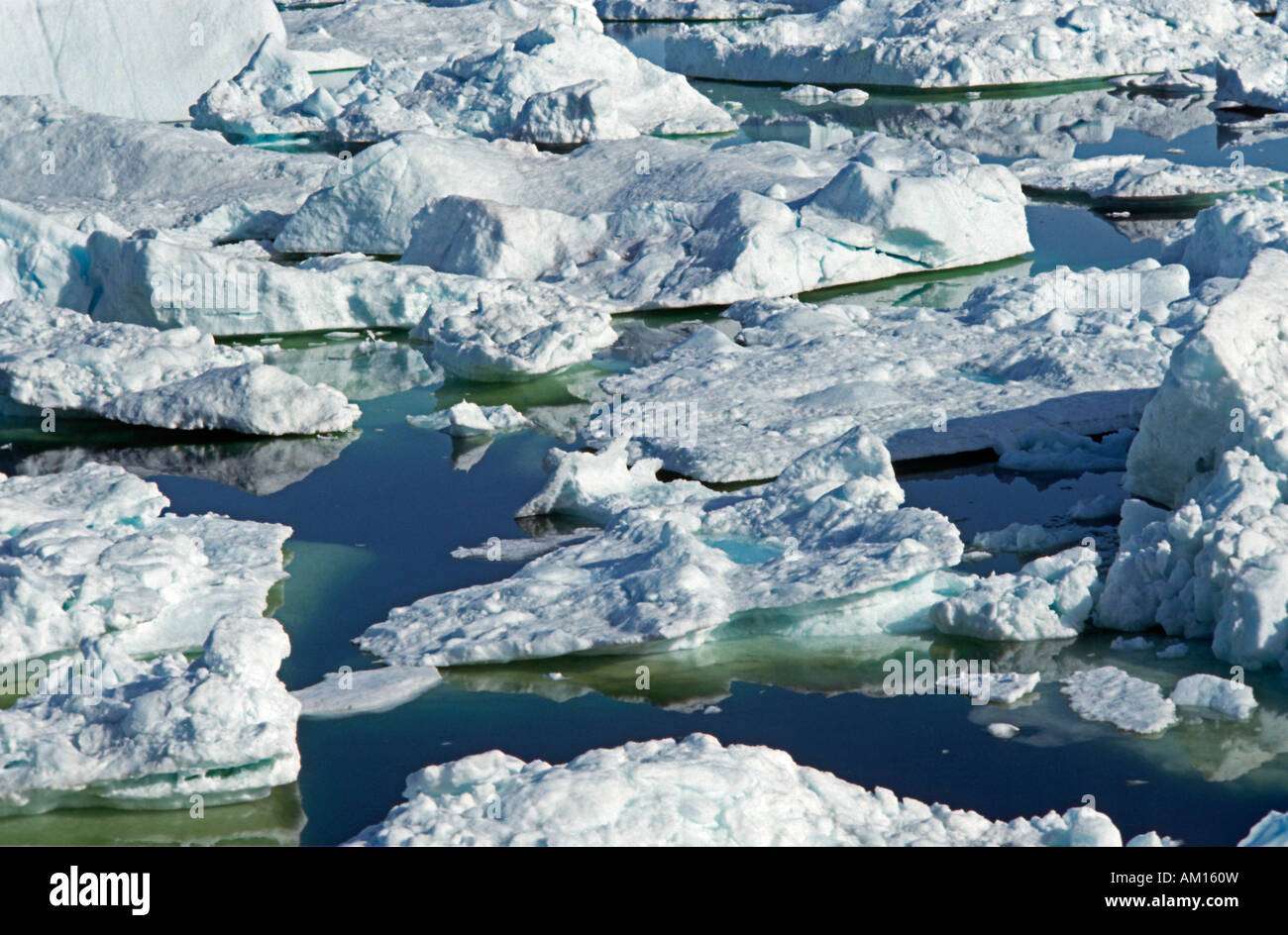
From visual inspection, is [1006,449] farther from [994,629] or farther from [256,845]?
[256,845]

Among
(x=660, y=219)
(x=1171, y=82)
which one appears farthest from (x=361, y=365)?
(x=1171, y=82)

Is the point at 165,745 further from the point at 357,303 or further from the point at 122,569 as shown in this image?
the point at 357,303

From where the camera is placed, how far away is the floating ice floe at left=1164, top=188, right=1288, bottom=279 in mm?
8602

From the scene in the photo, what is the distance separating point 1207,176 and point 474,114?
6.54m

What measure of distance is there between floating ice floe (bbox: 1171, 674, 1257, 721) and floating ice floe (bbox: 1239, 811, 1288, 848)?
81cm

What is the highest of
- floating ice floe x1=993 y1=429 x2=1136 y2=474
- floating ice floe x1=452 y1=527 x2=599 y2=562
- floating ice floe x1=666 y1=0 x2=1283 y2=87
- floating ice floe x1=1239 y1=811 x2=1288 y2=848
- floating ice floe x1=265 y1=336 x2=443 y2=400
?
floating ice floe x1=666 y1=0 x2=1283 y2=87

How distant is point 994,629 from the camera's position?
15.9 ft

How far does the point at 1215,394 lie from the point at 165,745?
374 centimetres

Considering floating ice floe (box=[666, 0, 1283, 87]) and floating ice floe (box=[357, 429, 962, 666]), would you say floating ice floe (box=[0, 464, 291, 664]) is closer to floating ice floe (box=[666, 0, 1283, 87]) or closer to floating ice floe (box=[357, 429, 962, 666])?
floating ice floe (box=[357, 429, 962, 666])

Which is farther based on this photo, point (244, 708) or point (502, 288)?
point (502, 288)

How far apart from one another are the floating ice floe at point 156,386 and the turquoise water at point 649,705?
0.33 meters

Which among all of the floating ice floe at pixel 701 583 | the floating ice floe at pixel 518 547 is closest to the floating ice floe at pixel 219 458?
the floating ice floe at pixel 518 547

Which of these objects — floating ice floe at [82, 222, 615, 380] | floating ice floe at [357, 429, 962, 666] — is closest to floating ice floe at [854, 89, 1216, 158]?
floating ice floe at [82, 222, 615, 380]

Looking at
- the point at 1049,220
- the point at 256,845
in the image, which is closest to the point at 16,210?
the point at 256,845
